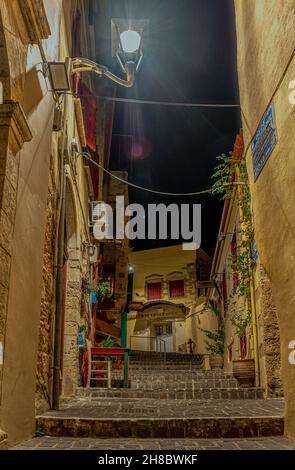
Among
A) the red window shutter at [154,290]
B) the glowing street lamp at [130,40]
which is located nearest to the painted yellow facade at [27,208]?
the glowing street lamp at [130,40]

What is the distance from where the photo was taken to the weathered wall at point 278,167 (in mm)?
4215

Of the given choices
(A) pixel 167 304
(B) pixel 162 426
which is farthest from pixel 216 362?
(A) pixel 167 304

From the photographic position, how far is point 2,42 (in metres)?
3.50

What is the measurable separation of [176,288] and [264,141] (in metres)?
24.6

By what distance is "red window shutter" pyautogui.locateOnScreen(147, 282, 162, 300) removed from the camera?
30.2 meters

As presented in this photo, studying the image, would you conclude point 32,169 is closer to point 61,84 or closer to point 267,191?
point 61,84

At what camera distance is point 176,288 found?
29406 millimetres

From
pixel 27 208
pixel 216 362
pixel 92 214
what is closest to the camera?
pixel 27 208

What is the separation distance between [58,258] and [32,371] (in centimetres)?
174

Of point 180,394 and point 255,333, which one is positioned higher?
point 255,333

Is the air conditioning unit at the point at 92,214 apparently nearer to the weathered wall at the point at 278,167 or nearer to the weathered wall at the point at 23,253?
the weathered wall at the point at 278,167

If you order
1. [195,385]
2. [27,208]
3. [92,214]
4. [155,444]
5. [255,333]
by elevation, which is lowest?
[195,385]

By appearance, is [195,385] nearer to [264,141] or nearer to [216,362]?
[264,141]

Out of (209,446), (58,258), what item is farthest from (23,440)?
(58,258)
